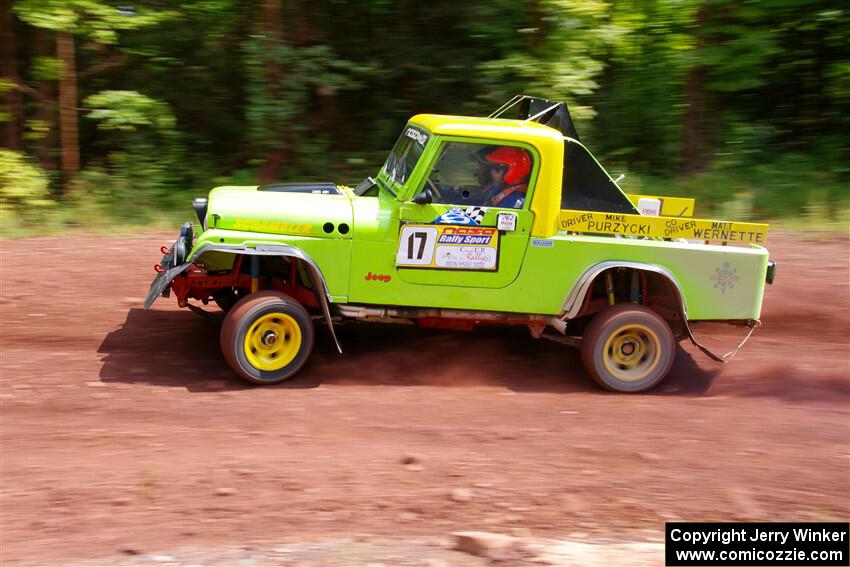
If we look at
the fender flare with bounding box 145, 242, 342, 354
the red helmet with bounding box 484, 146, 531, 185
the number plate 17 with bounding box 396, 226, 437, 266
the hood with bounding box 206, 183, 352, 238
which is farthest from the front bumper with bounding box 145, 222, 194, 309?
the red helmet with bounding box 484, 146, 531, 185

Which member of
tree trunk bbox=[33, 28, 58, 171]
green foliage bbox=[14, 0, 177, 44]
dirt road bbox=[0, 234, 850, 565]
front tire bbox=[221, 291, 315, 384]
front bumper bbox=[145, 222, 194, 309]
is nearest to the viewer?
dirt road bbox=[0, 234, 850, 565]

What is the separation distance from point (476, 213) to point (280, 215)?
1.39m

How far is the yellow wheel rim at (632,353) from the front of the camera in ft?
22.6

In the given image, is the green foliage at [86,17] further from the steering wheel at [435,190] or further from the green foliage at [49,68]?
the steering wheel at [435,190]

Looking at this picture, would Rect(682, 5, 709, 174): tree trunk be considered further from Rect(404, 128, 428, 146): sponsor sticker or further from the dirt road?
Rect(404, 128, 428, 146): sponsor sticker

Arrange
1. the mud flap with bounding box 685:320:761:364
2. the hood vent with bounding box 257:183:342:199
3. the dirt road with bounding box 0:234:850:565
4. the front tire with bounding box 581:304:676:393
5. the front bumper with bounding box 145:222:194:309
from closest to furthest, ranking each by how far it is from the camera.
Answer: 1. the dirt road with bounding box 0:234:850:565
2. the front bumper with bounding box 145:222:194:309
3. the front tire with bounding box 581:304:676:393
4. the mud flap with bounding box 685:320:761:364
5. the hood vent with bounding box 257:183:342:199

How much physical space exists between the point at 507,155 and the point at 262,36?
623cm

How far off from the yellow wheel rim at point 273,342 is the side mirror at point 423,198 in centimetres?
123

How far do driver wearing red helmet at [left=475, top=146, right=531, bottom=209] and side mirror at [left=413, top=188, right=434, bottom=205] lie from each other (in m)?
0.41

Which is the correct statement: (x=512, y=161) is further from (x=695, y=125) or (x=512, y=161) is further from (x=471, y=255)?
(x=695, y=125)

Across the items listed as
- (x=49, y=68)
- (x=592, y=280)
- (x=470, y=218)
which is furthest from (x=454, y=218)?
(x=49, y=68)

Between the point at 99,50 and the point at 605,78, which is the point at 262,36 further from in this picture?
the point at 605,78

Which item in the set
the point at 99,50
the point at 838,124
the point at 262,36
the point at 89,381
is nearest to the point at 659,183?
the point at 838,124

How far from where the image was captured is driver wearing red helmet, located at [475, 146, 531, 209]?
6.55 metres
